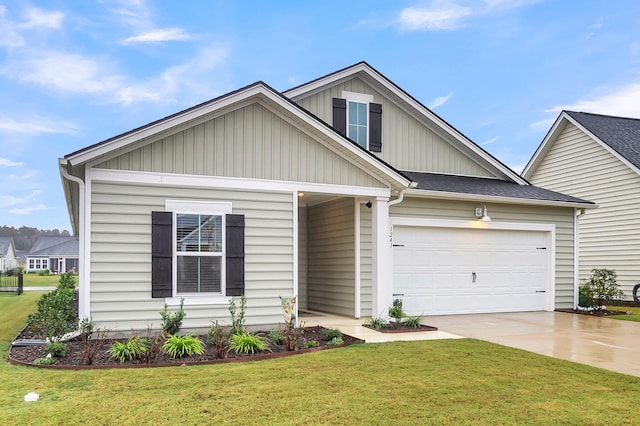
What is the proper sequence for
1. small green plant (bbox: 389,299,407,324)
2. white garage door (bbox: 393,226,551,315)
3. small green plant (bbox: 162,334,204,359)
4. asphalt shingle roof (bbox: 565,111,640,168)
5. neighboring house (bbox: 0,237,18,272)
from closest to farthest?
small green plant (bbox: 162,334,204,359)
small green plant (bbox: 389,299,407,324)
white garage door (bbox: 393,226,551,315)
asphalt shingle roof (bbox: 565,111,640,168)
neighboring house (bbox: 0,237,18,272)

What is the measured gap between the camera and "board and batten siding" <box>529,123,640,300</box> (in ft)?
52.9

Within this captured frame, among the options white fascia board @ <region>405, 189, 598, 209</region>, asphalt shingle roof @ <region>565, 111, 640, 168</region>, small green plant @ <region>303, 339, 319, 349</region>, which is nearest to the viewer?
small green plant @ <region>303, 339, 319, 349</region>

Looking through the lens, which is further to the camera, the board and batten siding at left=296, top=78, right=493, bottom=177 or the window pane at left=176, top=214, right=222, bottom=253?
the board and batten siding at left=296, top=78, right=493, bottom=177

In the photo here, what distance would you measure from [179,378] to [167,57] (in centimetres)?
2123

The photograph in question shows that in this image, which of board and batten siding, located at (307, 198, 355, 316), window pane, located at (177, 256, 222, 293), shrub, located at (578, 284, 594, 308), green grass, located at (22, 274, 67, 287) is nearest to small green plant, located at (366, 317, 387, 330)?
board and batten siding, located at (307, 198, 355, 316)

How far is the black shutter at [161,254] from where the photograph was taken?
8.49 meters

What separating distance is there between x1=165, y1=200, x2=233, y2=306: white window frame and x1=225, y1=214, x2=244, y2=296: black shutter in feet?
0.23

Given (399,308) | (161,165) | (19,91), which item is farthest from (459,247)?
(19,91)

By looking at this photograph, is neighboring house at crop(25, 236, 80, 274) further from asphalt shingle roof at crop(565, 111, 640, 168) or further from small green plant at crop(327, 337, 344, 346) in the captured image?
small green plant at crop(327, 337, 344, 346)

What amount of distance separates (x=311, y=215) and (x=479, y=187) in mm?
4311

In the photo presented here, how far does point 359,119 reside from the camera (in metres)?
13.6

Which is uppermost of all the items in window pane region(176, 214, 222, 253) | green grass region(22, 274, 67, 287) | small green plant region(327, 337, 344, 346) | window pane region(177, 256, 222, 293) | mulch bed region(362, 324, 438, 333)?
window pane region(176, 214, 222, 253)

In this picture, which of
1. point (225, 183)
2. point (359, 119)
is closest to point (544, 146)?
point (359, 119)

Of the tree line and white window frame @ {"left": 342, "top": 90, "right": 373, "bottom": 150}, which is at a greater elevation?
white window frame @ {"left": 342, "top": 90, "right": 373, "bottom": 150}
